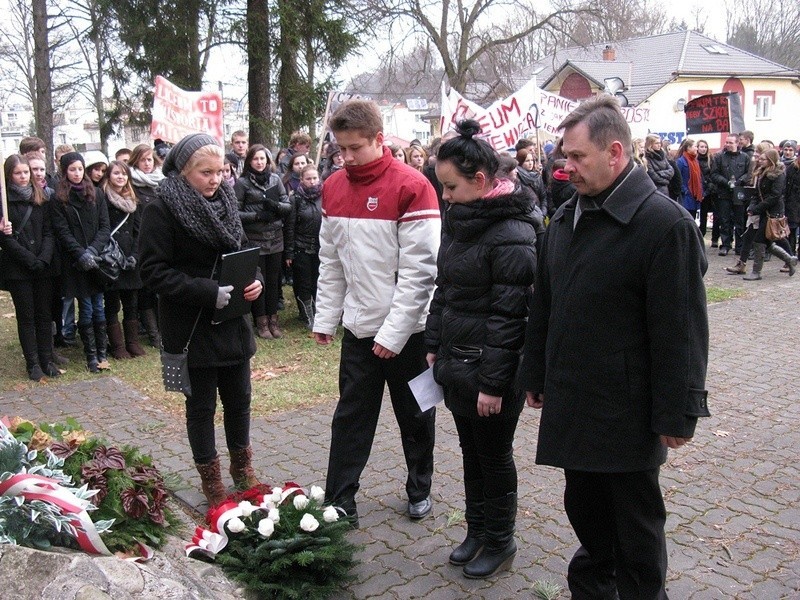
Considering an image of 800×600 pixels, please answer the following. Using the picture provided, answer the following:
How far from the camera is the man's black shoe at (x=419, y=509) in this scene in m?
4.51

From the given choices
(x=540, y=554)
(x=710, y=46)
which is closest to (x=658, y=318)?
(x=540, y=554)

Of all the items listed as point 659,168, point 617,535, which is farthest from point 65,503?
point 659,168

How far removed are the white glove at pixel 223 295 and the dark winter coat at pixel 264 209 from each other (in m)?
4.64

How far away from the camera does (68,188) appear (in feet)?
25.3

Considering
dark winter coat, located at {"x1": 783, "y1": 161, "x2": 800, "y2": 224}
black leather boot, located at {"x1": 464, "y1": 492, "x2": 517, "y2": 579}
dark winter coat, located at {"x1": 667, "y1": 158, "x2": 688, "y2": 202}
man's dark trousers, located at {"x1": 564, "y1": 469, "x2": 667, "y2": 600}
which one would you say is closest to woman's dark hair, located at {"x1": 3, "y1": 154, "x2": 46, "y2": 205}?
black leather boot, located at {"x1": 464, "y1": 492, "x2": 517, "y2": 579}

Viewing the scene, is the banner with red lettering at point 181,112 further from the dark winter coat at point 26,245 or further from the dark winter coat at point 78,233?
the dark winter coat at point 26,245

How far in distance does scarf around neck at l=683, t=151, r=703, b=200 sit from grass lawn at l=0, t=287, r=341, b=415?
9547mm

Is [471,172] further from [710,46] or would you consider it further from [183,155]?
[710,46]

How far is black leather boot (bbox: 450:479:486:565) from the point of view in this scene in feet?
13.0

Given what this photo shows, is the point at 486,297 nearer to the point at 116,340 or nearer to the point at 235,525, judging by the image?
the point at 235,525

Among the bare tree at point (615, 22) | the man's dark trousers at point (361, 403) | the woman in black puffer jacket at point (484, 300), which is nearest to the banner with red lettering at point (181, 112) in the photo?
the man's dark trousers at point (361, 403)

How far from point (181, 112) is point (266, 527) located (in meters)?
7.79

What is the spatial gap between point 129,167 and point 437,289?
5.73 metres

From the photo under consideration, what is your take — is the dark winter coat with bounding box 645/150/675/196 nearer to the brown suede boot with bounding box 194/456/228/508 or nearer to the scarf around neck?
→ the scarf around neck
